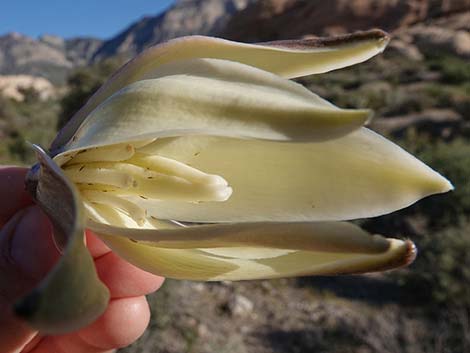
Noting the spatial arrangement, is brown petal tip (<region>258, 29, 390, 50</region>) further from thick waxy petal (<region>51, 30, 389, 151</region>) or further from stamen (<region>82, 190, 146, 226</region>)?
stamen (<region>82, 190, 146, 226</region>)

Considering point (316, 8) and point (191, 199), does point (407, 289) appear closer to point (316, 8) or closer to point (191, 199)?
point (191, 199)

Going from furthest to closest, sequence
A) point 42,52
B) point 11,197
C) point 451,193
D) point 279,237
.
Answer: point 42,52 < point 451,193 < point 11,197 < point 279,237

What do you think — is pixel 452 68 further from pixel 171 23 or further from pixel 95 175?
pixel 171 23

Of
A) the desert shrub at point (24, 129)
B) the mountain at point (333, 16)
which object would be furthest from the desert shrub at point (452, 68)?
the desert shrub at point (24, 129)

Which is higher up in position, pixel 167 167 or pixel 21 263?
pixel 167 167

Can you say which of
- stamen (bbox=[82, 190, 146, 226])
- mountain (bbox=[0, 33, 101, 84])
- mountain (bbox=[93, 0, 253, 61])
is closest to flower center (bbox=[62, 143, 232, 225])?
stamen (bbox=[82, 190, 146, 226])

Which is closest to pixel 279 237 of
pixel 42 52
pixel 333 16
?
pixel 333 16

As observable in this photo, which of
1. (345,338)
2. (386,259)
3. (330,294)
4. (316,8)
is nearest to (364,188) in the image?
(386,259)
